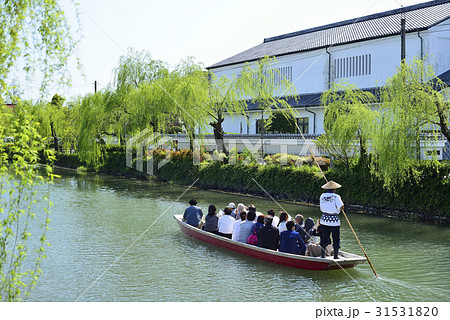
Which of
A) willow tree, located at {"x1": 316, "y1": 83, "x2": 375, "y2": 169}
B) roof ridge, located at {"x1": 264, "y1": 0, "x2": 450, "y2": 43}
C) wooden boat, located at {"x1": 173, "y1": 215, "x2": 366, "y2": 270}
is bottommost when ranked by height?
wooden boat, located at {"x1": 173, "y1": 215, "x2": 366, "y2": 270}

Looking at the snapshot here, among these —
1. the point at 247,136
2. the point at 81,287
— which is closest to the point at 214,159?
the point at 247,136

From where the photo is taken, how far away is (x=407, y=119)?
15469 mm

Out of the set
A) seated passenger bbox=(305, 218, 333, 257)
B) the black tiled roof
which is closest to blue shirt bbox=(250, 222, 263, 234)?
seated passenger bbox=(305, 218, 333, 257)

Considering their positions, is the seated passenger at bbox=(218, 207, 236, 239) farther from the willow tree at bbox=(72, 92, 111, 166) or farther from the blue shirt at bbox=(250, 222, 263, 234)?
the willow tree at bbox=(72, 92, 111, 166)

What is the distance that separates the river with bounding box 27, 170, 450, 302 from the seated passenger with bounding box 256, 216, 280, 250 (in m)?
0.43

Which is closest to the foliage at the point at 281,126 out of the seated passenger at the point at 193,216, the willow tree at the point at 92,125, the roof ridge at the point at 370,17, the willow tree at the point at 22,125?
the roof ridge at the point at 370,17

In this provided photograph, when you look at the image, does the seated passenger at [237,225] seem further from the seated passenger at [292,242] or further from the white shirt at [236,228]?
the seated passenger at [292,242]

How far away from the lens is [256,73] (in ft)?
80.6

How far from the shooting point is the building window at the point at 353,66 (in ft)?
102

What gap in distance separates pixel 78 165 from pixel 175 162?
14524 millimetres

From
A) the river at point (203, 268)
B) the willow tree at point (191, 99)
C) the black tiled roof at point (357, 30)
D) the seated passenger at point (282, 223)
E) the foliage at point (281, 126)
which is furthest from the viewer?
the foliage at point (281, 126)

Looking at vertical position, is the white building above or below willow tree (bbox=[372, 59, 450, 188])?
above

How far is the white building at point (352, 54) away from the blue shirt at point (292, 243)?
15.1 meters

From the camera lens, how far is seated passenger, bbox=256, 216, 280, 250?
11.3 metres
